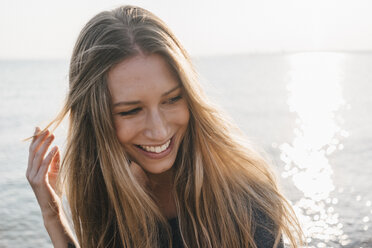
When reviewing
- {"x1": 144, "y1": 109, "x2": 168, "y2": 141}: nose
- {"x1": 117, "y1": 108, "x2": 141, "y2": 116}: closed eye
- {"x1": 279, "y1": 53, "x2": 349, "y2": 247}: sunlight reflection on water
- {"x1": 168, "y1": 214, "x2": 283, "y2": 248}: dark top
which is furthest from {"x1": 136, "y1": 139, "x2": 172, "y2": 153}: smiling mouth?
{"x1": 279, "y1": 53, "x2": 349, "y2": 247}: sunlight reflection on water

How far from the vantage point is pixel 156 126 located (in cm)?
260

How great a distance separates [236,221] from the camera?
282 centimetres

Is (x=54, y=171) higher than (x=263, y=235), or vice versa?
(x=54, y=171)

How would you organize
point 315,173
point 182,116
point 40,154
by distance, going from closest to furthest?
point 182,116 → point 40,154 → point 315,173

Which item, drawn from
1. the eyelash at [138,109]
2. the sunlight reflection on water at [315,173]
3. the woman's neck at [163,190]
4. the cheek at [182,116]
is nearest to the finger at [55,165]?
the woman's neck at [163,190]

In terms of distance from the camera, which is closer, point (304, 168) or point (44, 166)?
point (44, 166)

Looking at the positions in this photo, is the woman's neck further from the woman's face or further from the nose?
the nose

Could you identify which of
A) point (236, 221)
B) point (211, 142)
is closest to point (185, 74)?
point (211, 142)

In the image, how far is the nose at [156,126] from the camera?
2568 mm

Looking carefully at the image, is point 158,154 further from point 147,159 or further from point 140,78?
point 140,78

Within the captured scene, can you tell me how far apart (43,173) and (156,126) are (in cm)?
103

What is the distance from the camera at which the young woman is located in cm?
258

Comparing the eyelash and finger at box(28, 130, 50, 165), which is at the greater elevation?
the eyelash

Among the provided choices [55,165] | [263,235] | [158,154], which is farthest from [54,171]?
[263,235]
